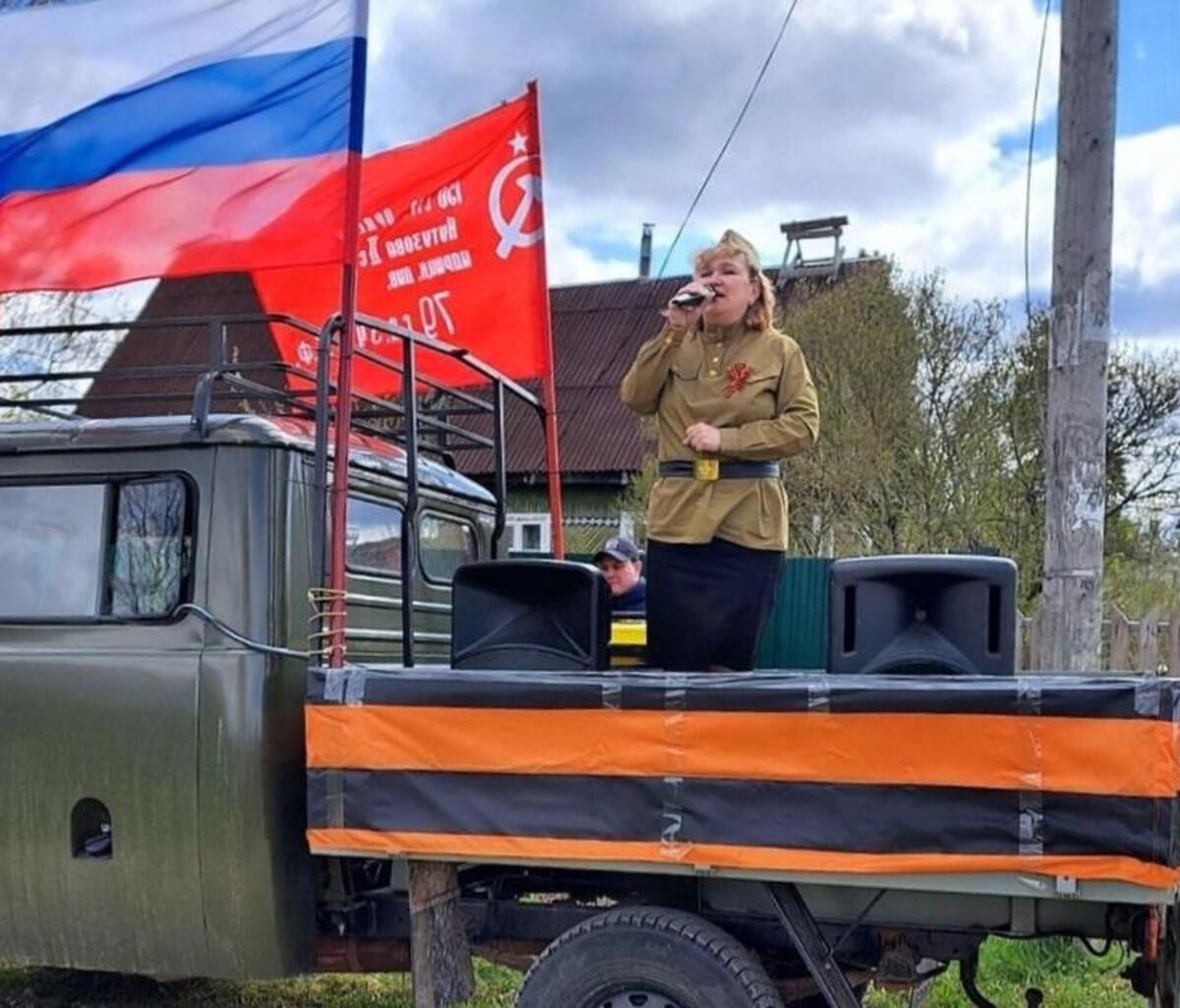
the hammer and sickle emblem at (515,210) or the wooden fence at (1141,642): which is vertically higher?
the hammer and sickle emblem at (515,210)

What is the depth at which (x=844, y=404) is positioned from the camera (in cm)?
1226

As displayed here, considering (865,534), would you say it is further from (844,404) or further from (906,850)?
(906,850)

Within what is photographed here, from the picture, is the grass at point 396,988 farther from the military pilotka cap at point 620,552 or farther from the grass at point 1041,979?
the military pilotka cap at point 620,552

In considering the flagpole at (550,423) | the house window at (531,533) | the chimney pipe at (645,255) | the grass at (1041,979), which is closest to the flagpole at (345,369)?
the flagpole at (550,423)

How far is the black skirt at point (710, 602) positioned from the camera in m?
3.75

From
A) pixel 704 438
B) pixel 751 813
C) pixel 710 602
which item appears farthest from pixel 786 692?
pixel 704 438

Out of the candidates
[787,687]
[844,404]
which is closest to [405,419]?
[787,687]

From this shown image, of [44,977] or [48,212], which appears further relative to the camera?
[44,977]

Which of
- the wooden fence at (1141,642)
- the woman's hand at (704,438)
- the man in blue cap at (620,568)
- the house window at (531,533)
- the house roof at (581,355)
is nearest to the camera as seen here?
the woman's hand at (704,438)

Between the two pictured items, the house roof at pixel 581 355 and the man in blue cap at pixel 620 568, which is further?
the house roof at pixel 581 355

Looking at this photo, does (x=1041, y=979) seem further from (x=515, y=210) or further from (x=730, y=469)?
(x=515, y=210)

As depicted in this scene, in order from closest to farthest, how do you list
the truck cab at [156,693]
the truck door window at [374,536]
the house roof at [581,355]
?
the truck cab at [156,693] < the truck door window at [374,536] < the house roof at [581,355]

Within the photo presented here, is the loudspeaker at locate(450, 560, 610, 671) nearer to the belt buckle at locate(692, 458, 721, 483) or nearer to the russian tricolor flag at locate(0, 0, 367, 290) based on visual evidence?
the belt buckle at locate(692, 458, 721, 483)

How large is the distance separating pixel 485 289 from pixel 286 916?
133 inches
